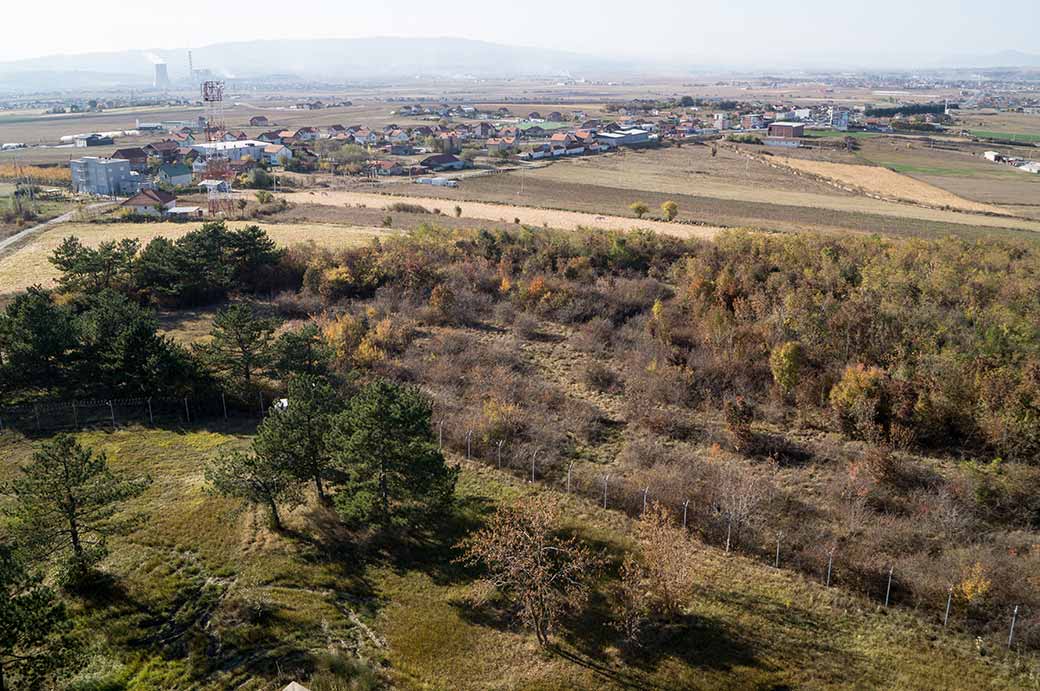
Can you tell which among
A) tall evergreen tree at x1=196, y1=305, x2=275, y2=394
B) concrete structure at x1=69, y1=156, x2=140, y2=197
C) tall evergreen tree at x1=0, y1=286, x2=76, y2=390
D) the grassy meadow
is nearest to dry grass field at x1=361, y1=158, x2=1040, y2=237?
concrete structure at x1=69, y1=156, x2=140, y2=197

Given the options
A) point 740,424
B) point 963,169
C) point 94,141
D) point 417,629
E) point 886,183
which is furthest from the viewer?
point 94,141

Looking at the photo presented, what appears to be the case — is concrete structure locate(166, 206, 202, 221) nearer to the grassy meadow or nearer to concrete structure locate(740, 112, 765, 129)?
the grassy meadow

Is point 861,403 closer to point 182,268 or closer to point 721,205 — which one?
point 182,268

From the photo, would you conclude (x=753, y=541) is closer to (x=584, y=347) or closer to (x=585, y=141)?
(x=584, y=347)

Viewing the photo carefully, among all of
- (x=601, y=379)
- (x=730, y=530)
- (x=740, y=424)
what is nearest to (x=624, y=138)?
(x=601, y=379)

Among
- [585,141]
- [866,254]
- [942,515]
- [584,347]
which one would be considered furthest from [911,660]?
[585,141]

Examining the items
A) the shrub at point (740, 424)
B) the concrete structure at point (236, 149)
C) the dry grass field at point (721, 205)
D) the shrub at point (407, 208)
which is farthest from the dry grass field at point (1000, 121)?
the shrub at point (740, 424)

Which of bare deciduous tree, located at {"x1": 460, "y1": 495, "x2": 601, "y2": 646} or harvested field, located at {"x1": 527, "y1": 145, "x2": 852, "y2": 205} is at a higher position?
harvested field, located at {"x1": 527, "y1": 145, "x2": 852, "y2": 205}
